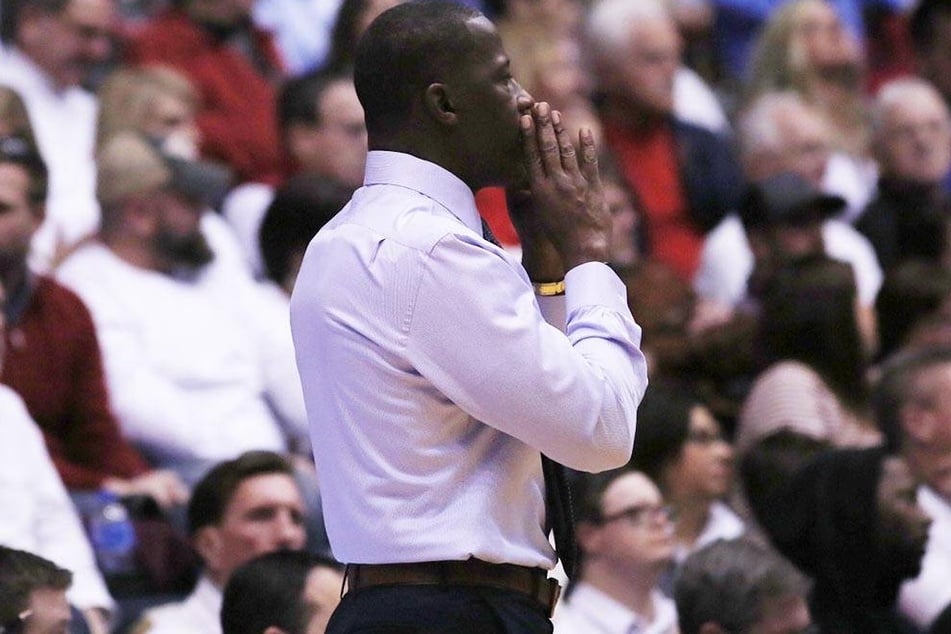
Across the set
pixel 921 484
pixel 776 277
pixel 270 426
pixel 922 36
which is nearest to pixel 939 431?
pixel 921 484

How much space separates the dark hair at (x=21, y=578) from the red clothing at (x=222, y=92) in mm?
3310

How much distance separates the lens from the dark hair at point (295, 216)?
6195mm

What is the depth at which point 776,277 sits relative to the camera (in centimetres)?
659

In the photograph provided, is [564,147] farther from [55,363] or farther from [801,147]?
[801,147]

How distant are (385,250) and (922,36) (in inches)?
283

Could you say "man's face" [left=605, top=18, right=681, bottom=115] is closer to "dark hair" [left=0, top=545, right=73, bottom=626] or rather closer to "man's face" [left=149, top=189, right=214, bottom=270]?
"man's face" [left=149, top=189, right=214, bottom=270]

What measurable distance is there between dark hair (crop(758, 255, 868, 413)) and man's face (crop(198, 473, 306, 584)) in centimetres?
219

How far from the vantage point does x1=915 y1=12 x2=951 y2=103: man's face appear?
30.5 feet

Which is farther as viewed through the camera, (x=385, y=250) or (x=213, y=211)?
(x=213, y=211)

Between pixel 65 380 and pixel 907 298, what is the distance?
113 inches

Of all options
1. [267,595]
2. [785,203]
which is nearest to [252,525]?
[267,595]

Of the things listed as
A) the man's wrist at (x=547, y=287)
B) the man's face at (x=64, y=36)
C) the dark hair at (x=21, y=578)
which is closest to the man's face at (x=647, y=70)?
the man's face at (x=64, y=36)

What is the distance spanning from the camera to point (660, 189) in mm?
7848

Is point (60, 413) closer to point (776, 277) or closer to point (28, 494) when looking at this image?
point (28, 494)
